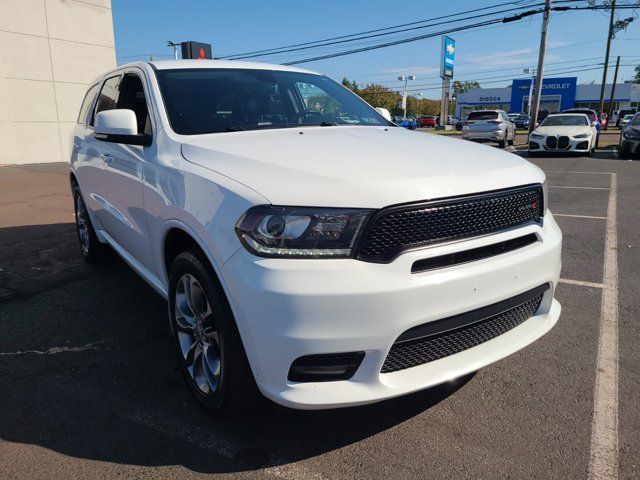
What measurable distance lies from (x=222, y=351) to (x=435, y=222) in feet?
3.61

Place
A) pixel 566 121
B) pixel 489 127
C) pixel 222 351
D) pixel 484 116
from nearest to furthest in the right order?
pixel 222 351, pixel 566 121, pixel 489 127, pixel 484 116

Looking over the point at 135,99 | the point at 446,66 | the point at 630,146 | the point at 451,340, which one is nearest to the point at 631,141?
the point at 630,146

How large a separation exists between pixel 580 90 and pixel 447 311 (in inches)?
3242

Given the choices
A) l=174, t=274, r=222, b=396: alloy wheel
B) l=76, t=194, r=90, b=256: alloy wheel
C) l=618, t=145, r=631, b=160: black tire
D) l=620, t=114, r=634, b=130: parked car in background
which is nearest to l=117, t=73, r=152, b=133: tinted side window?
l=174, t=274, r=222, b=396: alloy wheel

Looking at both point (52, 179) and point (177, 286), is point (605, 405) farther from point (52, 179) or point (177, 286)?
point (52, 179)

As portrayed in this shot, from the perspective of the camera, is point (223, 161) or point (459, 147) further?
point (459, 147)

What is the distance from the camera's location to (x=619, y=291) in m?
4.40

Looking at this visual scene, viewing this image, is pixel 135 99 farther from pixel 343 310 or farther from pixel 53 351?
pixel 343 310

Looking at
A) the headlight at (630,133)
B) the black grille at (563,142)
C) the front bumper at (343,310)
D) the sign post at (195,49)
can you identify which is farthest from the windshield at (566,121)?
the front bumper at (343,310)

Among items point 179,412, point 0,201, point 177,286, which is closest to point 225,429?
point 179,412

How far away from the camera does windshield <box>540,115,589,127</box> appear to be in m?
17.6

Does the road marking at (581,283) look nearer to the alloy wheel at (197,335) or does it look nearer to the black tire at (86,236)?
the alloy wheel at (197,335)

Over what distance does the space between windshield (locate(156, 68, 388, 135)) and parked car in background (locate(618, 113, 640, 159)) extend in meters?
15.3

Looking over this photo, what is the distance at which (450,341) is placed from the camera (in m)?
2.29
